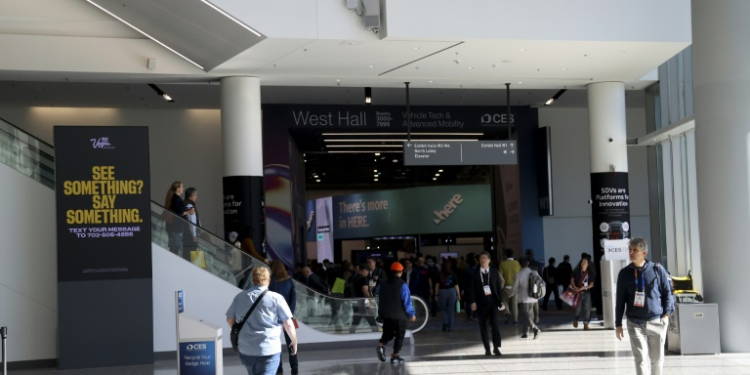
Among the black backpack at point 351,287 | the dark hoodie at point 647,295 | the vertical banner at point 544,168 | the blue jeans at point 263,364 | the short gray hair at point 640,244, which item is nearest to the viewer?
the blue jeans at point 263,364

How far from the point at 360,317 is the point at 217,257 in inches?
92.8

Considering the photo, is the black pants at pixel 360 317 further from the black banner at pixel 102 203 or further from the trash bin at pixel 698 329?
the trash bin at pixel 698 329

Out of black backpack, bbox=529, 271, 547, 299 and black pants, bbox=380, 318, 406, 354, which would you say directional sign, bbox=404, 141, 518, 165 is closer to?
black backpack, bbox=529, 271, 547, 299

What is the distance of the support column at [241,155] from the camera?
586 inches

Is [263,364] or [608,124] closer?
[263,364]

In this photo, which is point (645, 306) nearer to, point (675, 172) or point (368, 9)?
point (368, 9)

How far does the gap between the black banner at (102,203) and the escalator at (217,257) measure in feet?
1.93

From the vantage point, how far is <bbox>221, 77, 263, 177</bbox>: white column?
48.8 feet

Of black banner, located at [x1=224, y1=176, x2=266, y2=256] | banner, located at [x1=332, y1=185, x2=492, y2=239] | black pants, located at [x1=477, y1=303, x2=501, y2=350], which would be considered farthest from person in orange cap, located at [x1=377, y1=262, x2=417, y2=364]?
banner, located at [x1=332, y1=185, x2=492, y2=239]

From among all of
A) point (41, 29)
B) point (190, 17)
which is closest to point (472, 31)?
point (190, 17)

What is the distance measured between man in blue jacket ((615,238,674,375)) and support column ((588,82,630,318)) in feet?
27.6

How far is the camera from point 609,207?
16.2 metres

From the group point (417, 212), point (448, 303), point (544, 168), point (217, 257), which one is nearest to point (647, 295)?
point (217, 257)

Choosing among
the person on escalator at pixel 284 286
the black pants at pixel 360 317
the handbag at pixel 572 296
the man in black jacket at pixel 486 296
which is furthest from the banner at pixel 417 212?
the person on escalator at pixel 284 286
